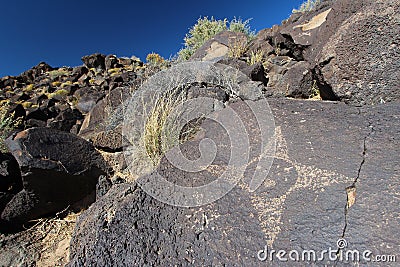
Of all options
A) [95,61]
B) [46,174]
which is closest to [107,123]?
[46,174]

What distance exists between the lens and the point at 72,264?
154 cm

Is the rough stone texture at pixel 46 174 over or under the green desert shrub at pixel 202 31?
under

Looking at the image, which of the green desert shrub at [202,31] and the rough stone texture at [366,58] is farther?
the green desert shrub at [202,31]

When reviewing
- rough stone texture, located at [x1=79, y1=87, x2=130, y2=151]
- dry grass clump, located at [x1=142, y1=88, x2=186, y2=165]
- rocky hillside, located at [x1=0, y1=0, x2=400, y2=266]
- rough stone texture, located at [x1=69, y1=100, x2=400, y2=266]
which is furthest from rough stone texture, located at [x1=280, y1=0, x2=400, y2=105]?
rough stone texture, located at [x1=79, y1=87, x2=130, y2=151]

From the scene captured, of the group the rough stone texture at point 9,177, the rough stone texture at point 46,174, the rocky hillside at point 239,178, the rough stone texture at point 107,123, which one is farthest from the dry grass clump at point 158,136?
the rough stone texture at point 9,177

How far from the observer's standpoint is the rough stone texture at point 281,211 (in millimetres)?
1377

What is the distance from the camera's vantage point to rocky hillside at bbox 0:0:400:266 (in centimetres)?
143

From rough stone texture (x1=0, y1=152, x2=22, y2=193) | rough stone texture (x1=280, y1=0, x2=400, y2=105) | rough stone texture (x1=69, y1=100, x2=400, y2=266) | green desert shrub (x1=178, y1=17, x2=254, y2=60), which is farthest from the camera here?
green desert shrub (x1=178, y1=17, x2=254, y2=60)

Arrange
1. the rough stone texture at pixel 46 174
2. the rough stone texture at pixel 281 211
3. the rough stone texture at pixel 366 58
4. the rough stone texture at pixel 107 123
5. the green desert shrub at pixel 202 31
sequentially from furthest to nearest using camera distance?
1. the green desert shrub at pixel 202 31
2. the rough stone texture at pixel 107 123
3. the rough stone texture at pixel 46 174
4. the rough stone texture at pixel 366 58
5. the rough stone texture at pixel 281 211

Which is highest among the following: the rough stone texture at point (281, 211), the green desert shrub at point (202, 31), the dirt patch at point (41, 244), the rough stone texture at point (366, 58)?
the green desert shrub at point (202, 31)

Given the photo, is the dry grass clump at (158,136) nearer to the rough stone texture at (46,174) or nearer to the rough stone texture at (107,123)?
the rough stone texture at (46,174)

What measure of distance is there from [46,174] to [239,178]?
2038 millimetres

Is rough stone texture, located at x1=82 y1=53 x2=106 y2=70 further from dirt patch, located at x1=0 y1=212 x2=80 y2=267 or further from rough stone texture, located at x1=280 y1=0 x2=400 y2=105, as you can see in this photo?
rough stone texture, located at x1=280 y1=0 x2=400 y2=105

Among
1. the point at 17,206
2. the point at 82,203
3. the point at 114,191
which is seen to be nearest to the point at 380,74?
the point at 114,191
